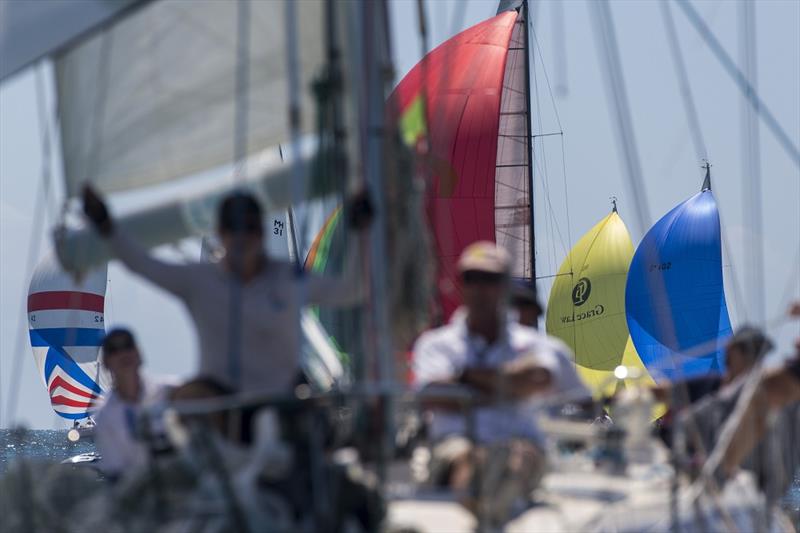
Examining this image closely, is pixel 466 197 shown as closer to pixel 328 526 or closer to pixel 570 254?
pixel 570 254

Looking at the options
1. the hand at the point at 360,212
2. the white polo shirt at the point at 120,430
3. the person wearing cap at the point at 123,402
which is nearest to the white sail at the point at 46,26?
the person wearing cap at the point at 123,402

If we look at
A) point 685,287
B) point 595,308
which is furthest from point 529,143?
point 595,308

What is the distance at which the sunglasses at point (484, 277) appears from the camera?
4918 millimetres

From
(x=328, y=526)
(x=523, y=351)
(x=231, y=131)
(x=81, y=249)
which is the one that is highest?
(x=231, y=131)

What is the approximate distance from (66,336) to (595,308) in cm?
1195

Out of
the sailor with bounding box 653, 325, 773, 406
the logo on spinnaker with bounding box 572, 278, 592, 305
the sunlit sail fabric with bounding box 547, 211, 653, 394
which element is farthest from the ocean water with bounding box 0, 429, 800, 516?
the logo on spinnaker with bounding box 572, 278, 592, 305

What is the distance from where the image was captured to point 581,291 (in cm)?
3197

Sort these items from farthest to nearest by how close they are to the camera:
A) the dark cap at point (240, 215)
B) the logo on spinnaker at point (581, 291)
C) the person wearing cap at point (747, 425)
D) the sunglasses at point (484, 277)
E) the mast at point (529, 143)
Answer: the logo on spinnaker at point (581, 291)
the mast at point (529, 143)
the person wearing cap at point (747, 425)
the sunglasses at point (484, 277)
the dark cap at point (240, 215)

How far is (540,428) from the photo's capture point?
511 cm

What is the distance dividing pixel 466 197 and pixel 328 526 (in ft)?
52.6

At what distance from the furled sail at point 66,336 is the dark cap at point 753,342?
26.8 m

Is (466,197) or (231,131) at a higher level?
(466,197)

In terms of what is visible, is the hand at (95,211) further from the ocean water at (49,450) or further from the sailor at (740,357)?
the sailor at (740,357)

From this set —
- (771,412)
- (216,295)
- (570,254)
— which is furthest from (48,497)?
(570,254)
